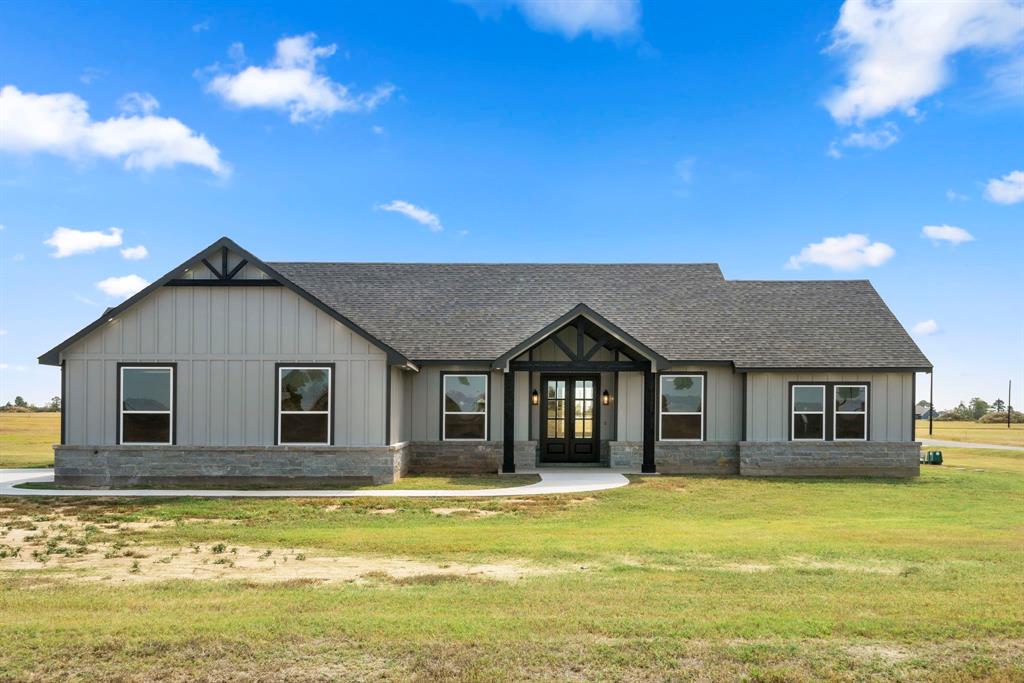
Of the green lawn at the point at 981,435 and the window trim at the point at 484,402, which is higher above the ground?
the window trim at the point at 484,402

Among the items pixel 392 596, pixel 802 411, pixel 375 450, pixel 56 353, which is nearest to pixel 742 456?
pixel 802 411

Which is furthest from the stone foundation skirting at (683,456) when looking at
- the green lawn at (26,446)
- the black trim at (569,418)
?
the green lawn at (26,446)

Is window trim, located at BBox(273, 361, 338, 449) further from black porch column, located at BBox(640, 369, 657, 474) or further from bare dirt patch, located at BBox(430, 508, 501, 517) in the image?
black porch column, located at BBox(640, 369, 657, 474)

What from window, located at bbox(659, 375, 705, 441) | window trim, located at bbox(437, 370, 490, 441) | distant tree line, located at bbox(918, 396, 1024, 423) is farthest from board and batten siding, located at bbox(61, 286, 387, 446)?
distant tree line, located at bbox(918, 396, 1024, 423)

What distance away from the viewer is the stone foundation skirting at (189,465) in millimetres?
17000

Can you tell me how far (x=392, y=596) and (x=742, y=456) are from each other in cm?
1487

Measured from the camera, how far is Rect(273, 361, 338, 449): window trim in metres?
17.2

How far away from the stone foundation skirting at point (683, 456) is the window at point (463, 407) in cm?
363

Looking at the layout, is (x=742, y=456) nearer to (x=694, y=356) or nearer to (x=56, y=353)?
(x=694, y=356)

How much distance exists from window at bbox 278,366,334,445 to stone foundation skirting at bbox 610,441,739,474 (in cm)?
771

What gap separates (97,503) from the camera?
14375mm

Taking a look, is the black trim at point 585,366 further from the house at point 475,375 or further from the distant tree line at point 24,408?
the distant tree line at point 24,408

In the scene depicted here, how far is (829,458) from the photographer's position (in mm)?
20109

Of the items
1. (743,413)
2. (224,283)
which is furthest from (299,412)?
(743,413)
